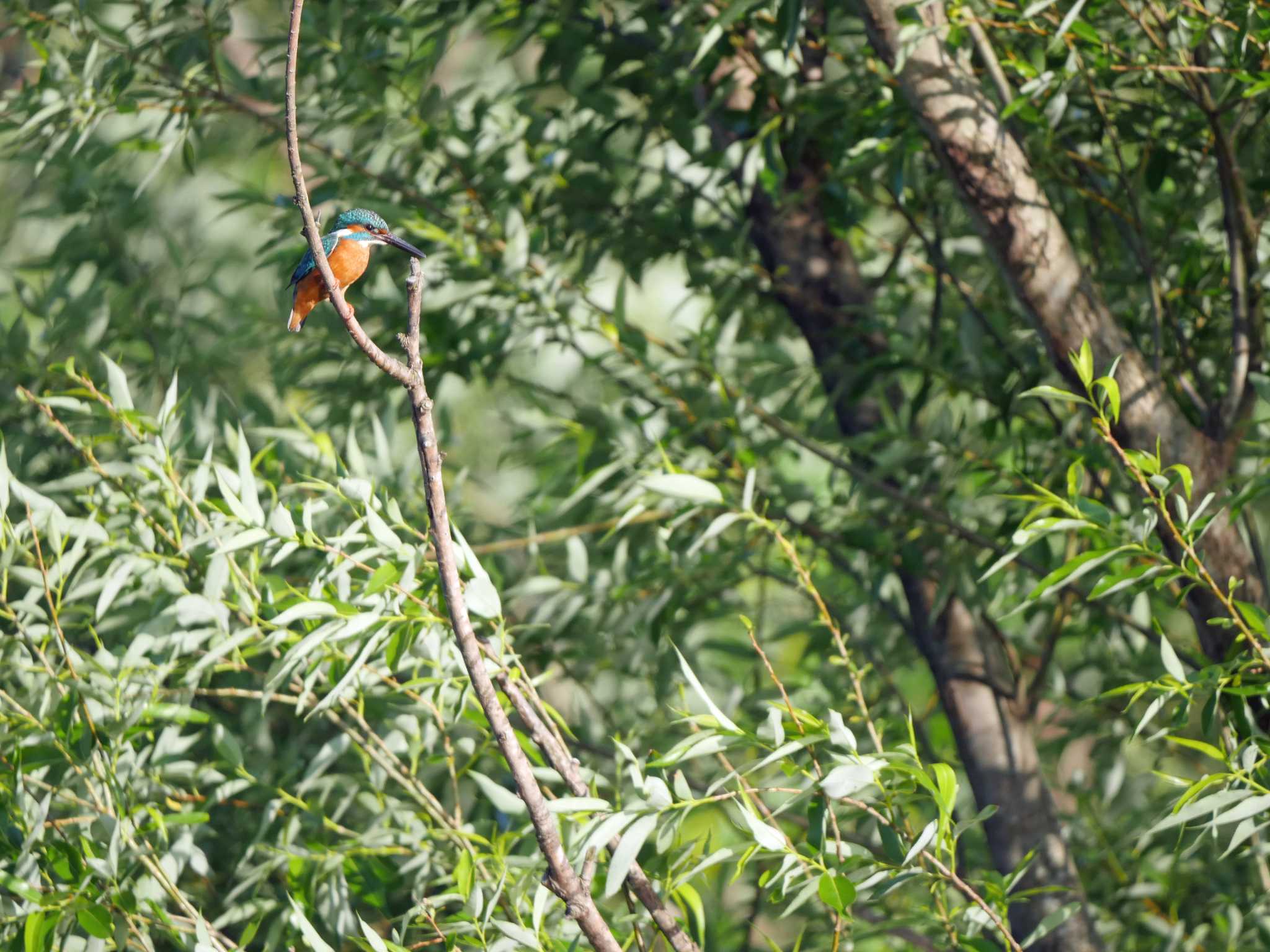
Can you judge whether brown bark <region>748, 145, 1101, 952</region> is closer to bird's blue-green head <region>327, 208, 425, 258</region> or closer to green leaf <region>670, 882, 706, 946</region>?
green leaf <region>670, 882, 706, 946</region>

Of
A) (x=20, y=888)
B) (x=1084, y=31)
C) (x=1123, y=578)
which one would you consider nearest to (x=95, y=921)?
(x=20, y=888)

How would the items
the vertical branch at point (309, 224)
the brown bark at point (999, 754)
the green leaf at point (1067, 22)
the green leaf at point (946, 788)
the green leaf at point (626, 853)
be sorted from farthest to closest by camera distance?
1. the brown bark at point (999, 754)
2. the green leaf at point (1067, 22)
3. the green leaf at point (946, 788)
4. the green leaf at point (626, 853)
5. the vertical branch at point (309, 224)

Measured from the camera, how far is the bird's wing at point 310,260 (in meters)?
1.12

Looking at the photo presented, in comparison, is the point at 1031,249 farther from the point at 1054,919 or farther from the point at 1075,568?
the point at 1054,919

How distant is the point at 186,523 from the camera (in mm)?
1504

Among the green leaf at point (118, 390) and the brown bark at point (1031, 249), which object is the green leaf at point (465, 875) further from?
the brown bark at point (1031, 249)

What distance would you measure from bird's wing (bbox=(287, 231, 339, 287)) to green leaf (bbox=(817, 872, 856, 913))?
69cm

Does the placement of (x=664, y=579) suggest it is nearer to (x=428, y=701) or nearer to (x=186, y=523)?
(x=428, y=701)

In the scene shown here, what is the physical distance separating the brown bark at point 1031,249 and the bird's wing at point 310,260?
0.70m

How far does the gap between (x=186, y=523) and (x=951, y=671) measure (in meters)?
1.17

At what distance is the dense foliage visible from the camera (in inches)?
48.1

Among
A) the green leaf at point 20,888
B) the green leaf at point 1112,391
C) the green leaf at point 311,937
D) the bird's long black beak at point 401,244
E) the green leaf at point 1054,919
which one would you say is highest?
the bird's long black beak at point 401,244

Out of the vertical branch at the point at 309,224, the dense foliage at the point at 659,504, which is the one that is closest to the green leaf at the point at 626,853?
the dense foliage at the point at 659,504

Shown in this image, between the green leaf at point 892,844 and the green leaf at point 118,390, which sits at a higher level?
the green leaf at point 118,390
